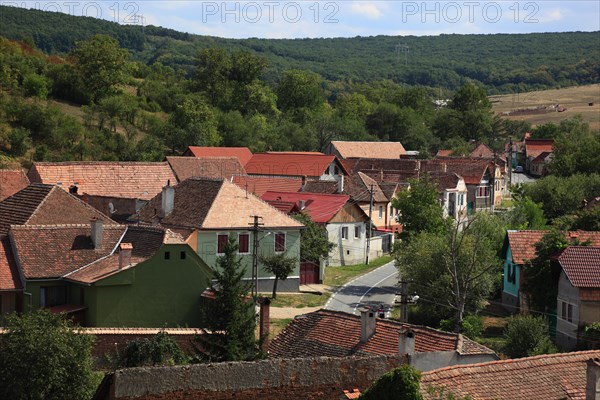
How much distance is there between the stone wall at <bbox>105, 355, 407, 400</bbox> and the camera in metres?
18.0

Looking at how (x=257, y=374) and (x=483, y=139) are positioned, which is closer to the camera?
(x=257, y=374)

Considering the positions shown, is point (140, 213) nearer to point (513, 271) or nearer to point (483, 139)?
point (513, 271)

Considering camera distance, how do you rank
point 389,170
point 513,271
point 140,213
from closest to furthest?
point 513,271, point 140,213, point 389,170

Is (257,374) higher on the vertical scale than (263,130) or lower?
lower

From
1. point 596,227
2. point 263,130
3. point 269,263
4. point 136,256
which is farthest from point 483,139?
point 136,256

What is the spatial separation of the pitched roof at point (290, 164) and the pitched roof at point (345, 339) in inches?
1807

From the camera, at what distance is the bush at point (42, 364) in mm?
23016

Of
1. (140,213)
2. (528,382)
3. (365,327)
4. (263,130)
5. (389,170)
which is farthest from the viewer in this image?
(263,130)

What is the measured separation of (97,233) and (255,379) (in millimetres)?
16542

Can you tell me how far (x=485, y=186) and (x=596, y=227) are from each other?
29.9m

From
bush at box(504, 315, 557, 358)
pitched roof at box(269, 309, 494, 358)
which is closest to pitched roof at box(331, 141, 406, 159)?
bush at box(504, 315, 557, 358)

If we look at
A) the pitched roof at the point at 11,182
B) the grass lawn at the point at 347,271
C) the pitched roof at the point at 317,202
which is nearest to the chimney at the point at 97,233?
the pitched roof at the point at 11,182

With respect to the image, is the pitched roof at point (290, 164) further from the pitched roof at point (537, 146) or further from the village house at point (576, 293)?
the pitched roof at point (537, 146)

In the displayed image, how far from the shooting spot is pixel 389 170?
2992 inches
